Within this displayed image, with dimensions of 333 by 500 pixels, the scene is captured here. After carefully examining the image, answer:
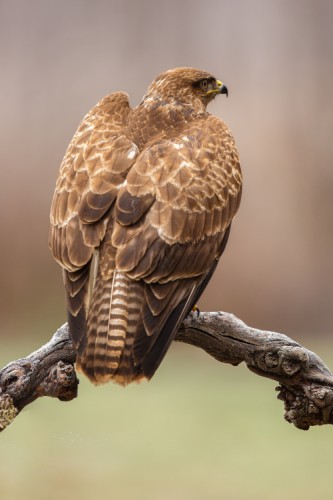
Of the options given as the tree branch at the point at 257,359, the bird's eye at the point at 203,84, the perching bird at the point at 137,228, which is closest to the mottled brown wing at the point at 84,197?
the perching bird at the point at 137,228

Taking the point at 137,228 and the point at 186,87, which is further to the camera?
the point at 186,87

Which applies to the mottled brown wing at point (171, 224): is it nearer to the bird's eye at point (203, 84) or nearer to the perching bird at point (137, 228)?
the perching bird at point (137, 228)

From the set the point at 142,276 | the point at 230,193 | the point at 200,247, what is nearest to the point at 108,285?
the point at 142,276

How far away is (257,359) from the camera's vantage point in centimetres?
286

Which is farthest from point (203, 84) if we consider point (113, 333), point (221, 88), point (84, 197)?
point (113, 333)

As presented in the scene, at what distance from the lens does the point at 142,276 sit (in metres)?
2.52

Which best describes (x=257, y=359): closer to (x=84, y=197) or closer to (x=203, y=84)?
(x=84, y=197)

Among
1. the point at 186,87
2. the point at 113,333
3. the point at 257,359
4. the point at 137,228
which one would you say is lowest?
the point at 257,359

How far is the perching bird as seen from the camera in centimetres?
246

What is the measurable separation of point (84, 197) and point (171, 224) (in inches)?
11.9

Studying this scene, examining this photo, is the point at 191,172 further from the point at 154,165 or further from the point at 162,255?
the point at 162,255

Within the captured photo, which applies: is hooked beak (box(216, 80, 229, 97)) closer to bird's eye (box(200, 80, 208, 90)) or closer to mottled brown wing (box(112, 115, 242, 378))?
bird's eye (box(200, 80, 208, 90))

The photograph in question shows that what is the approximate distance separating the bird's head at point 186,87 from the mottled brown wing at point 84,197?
244 millimetres

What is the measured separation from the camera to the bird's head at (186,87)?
3191 mm
